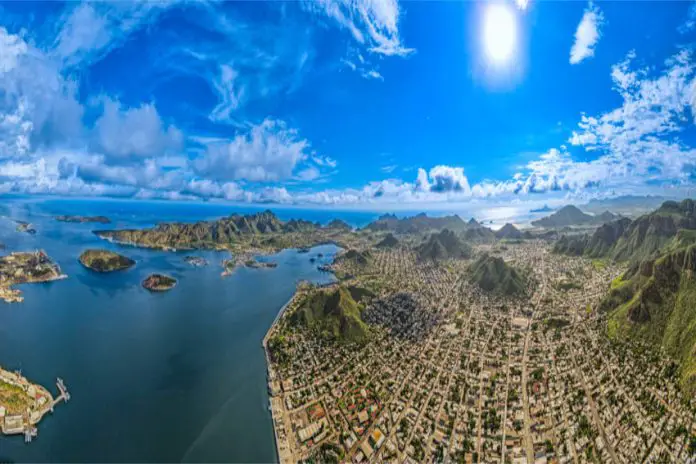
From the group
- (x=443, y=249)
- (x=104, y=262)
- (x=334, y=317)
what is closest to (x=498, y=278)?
(x=443, y=249)

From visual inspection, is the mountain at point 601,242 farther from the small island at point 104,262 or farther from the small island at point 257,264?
the small island at point 104,262

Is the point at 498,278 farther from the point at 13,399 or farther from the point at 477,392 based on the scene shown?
the point at 13,399

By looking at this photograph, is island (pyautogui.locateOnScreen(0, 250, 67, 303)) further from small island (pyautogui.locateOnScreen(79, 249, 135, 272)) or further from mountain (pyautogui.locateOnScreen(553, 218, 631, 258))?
mountain (pyautogui.locateOnScreen(553, 218, 631, 258))

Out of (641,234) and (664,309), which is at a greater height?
(641,234)

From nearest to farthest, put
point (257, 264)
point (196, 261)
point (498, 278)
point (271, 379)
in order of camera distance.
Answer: point (271, 379) < point (498, 278) < point (257, 264) < point (196, 261)

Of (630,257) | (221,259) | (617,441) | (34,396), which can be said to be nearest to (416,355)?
(617,441)

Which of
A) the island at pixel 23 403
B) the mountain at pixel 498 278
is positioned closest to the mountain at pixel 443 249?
the mountain at pixel 498 278
